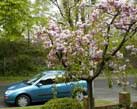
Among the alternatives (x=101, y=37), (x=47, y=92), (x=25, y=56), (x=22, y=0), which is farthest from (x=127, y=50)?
(x=25, y=56)

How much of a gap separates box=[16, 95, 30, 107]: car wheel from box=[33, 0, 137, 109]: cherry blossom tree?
7777 millimetres

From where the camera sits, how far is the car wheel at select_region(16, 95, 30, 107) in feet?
59.1

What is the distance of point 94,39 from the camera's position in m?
10.1

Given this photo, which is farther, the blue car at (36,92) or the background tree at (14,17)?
the background tree at (14,17)

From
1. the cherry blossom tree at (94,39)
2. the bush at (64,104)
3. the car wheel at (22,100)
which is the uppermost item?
the cherry blossom tree at (94,39)

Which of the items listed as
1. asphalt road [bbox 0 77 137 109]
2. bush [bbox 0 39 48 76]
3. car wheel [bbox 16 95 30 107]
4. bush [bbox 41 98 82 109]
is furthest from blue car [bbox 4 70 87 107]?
bush [bbox 0 39 48 76]

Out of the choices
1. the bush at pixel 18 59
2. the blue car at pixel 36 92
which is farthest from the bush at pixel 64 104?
the bush at pixel 18 59

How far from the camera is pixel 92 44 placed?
33.0ft

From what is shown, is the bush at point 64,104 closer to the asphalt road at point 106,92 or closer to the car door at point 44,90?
the car door at point 44,90

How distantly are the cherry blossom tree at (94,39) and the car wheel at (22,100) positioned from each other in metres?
7.78

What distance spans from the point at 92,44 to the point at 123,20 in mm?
929

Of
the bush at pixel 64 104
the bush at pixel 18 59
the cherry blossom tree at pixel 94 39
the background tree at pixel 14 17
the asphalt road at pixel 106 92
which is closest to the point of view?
the cherry blossom tree at pixel 94 39

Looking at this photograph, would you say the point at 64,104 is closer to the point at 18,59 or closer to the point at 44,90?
the point at 44,90

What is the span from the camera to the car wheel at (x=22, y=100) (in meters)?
18.0
